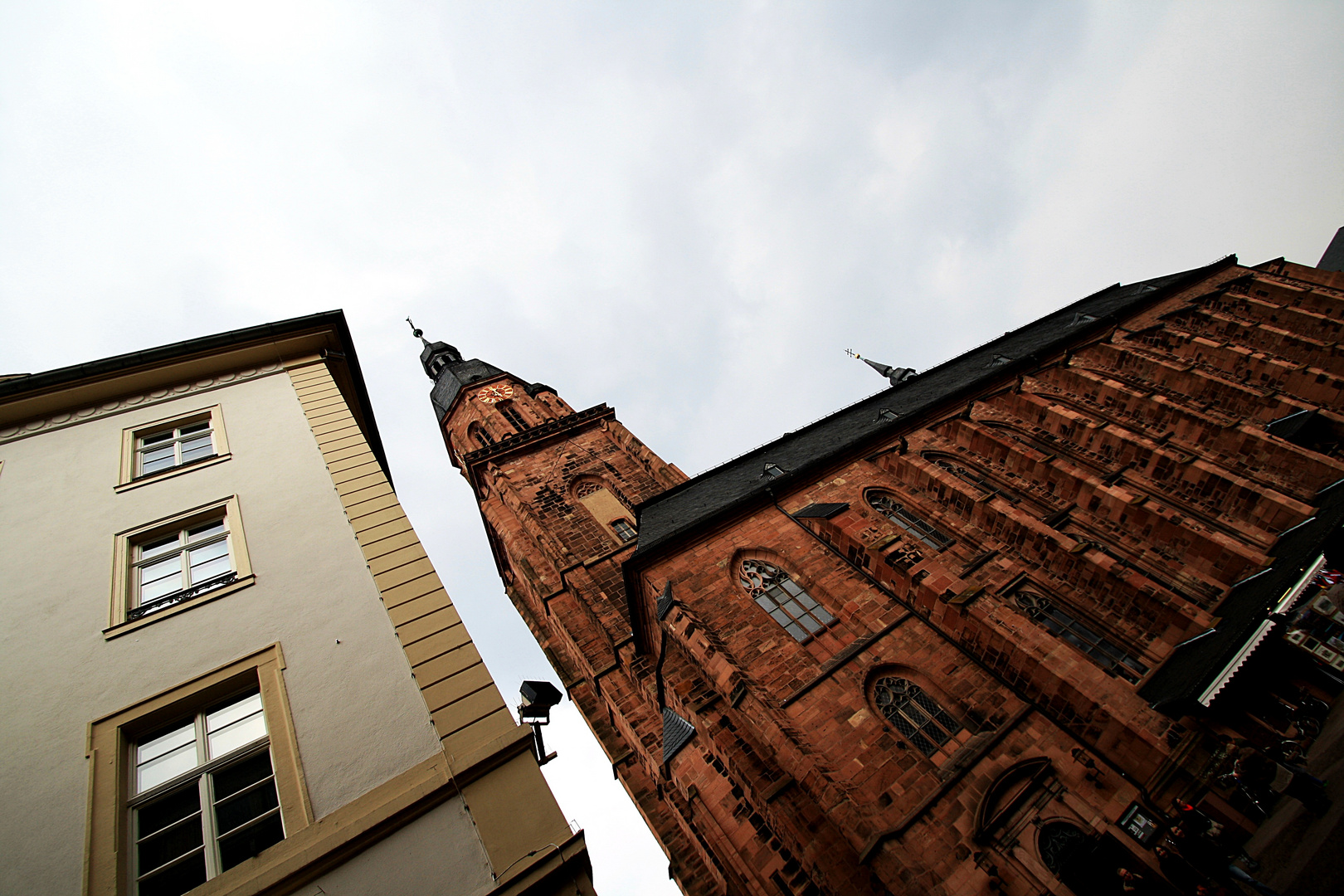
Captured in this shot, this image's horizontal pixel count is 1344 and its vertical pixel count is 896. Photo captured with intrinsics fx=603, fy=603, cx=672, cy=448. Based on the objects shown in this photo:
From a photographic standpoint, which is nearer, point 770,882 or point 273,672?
point 273,672

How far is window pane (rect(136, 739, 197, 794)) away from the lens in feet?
15.9

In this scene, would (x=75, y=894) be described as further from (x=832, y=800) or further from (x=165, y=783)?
(x=832, y=800)

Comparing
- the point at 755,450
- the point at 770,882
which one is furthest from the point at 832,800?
the point at 755,450

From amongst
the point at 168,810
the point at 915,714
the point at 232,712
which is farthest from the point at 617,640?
the point at 168,810

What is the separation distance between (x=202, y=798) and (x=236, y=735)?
0.53m

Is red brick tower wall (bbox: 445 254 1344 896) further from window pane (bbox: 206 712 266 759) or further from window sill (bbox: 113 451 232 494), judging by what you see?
window sill (bbox: 113 451 232 494)

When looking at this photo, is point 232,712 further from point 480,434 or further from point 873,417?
point 480,434

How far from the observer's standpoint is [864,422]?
1894 centimetres

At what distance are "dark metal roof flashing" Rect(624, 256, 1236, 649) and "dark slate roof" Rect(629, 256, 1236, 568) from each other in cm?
4

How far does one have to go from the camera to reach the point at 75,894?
13.2ft

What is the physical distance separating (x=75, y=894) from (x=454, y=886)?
8.06ft

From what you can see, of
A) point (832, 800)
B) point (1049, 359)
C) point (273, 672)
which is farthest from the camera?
point (1049, 359)

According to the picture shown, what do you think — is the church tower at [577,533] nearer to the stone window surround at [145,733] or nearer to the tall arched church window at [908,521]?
the tall arched church window at [908,521]

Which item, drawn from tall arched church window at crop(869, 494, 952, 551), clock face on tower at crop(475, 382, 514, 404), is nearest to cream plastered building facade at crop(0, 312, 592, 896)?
tall arched church window at crop(869, 494, 952, 551)
